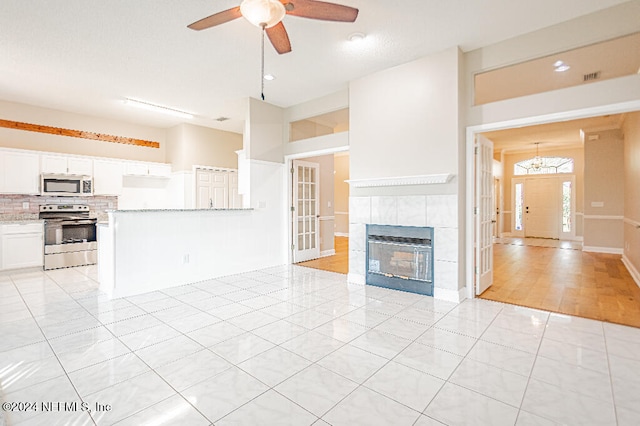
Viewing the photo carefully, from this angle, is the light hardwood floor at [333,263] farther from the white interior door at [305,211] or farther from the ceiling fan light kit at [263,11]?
the ceiling fan light kit at [263,11]

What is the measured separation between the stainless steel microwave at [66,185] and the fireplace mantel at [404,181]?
5.41 meters

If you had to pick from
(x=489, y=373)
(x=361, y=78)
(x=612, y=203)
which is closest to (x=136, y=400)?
(x=489, y=373)

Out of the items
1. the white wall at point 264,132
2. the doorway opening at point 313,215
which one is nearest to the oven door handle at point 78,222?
the white wall at point 264,132

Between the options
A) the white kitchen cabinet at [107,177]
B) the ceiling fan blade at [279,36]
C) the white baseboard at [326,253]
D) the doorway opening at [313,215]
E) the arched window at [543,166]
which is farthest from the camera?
the arched window at [543,166]

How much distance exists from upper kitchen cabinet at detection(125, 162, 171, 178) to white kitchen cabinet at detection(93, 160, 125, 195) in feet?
0.53

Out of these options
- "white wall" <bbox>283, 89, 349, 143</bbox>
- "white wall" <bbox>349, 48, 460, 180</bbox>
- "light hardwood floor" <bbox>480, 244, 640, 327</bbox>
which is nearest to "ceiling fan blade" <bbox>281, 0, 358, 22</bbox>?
"white wall" <bbox>349, 48, 460, 180</bbox>

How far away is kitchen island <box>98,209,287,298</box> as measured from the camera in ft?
13.3

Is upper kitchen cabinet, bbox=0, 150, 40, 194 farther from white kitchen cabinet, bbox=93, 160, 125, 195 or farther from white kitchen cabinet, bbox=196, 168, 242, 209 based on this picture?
white kitchen cabinet, bbox=196, 168, 242, 209

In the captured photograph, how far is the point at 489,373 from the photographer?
218cm

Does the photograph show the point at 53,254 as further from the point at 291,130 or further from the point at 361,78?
the point at 361,78

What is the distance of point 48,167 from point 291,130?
4622mm

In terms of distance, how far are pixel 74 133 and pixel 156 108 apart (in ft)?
6.41

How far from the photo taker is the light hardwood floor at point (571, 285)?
3.49 metres

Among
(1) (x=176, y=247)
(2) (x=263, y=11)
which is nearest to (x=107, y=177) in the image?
(1) (x=176, y=247)
